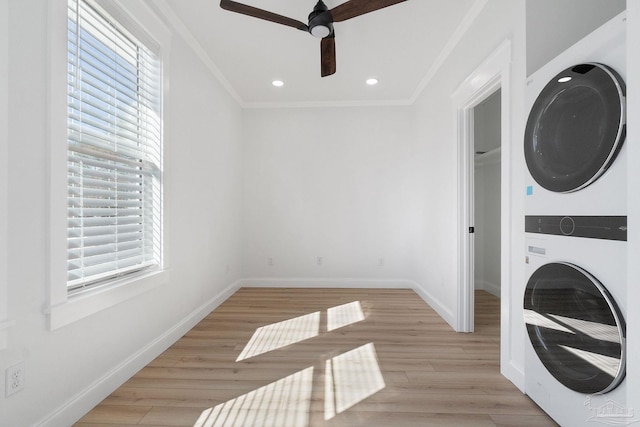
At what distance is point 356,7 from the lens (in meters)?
1.89

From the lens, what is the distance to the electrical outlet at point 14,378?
1236mm

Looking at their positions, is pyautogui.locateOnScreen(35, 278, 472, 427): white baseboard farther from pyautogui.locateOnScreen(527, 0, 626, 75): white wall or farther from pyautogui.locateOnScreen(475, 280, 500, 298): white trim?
pyautogui.locateOnScreen(527, 0, 626, 75): white wall

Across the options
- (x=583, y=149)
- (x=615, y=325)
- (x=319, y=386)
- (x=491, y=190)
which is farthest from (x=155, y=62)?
(x=491, y=190)

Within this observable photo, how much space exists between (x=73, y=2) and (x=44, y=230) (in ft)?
3.87

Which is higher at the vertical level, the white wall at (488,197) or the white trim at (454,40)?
the white trim at (454,40)

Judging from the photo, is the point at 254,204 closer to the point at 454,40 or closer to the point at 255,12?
the point at 255,12

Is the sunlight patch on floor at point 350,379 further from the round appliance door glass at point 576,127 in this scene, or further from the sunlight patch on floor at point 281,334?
the round appliance door glass at point 576,127

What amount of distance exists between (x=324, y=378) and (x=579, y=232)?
1.63 meters

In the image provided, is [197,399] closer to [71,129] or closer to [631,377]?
[71,129]

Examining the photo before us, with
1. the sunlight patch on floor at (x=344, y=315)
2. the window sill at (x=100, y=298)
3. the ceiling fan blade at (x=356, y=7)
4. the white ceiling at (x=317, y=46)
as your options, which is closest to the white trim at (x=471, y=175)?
the white ceiling at (x=317, y=46)

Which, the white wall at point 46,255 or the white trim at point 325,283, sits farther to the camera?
the white trim at point 325,283

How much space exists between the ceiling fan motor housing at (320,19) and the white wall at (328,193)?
2.33 meters

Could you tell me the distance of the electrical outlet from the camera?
1236mm

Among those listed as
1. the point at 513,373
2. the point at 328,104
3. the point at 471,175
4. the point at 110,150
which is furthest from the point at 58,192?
the point at 328,104
